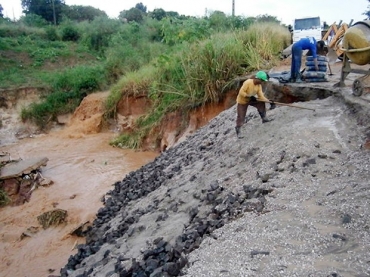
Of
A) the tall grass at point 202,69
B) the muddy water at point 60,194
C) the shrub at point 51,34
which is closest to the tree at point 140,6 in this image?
the shrub at point 51,34

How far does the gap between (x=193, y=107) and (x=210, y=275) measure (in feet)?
26.3

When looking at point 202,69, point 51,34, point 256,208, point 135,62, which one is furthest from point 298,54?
point 51,34

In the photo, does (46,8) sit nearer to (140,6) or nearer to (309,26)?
(140,6)

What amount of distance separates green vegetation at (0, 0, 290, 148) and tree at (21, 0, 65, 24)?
3.48 meters

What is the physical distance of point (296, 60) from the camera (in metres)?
8.23

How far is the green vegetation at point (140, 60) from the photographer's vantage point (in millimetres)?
10547

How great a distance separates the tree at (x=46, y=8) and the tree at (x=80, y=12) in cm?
77

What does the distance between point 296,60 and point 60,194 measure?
259 inches

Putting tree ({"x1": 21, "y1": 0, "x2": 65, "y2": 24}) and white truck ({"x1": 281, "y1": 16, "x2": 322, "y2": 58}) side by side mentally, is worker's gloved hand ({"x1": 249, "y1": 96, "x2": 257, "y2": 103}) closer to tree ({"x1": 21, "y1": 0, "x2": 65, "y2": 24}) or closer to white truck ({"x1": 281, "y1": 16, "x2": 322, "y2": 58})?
white truck ({"x1": 281, "y1": 16, "x2": 322, "y2": 58})

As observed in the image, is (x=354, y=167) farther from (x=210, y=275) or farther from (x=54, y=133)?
(x=54, y=133)

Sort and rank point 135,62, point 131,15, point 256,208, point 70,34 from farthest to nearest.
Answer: point 131,15, point 70,34, point 135,62, point 256,208

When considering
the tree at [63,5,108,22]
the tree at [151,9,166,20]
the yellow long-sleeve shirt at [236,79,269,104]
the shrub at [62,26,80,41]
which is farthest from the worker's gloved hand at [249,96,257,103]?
the tree at [63,5,108,22]

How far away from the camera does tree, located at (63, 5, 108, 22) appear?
35000 millimetres

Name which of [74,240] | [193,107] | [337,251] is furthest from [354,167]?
[193,107]
